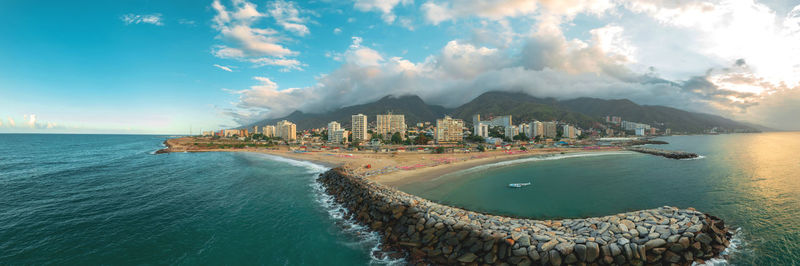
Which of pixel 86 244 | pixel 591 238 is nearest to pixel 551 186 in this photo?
pixel 591 238

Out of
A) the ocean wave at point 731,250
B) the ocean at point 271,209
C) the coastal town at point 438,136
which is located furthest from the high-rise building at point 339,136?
the ocean wave at point 731,250

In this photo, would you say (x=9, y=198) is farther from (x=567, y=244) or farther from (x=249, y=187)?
(x=567, y=244)

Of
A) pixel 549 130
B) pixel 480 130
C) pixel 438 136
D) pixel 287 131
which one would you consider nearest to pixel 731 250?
pixel 438 136

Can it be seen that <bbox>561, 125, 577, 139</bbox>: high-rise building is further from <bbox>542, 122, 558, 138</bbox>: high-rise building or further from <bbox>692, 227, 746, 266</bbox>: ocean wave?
<bbox>692, 227, 746, 266</bbox>: ocean wave

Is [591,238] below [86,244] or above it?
above

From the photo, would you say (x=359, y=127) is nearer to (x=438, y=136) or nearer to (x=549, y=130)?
(x=438, y=136)

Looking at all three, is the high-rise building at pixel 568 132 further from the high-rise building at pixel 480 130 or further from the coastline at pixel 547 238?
the coastline at pixel 547 238

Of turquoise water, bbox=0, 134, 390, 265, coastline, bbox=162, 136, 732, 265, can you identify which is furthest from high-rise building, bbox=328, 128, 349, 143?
coastline, bbox=162, 136, 732, 265
